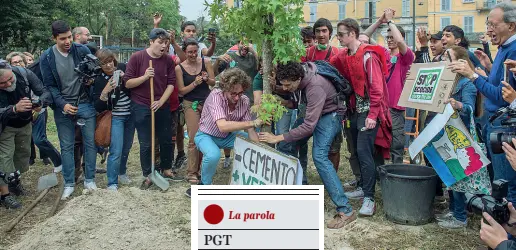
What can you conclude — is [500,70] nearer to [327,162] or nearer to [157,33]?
[327,162]

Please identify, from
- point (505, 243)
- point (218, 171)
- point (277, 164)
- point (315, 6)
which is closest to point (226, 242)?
point (505, 243)

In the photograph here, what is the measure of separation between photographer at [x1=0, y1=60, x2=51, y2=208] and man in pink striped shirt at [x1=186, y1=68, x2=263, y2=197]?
1851 mm

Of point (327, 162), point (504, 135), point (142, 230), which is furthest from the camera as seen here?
point (327, 162)

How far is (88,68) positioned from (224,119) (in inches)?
69.6

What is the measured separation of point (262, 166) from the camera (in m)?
4.20

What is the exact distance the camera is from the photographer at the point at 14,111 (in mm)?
5059

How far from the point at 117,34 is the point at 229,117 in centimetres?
3892

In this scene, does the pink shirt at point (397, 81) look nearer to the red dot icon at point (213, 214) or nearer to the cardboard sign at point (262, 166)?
the cardboard sign at point (262, 166)

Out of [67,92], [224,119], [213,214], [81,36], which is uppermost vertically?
[81,36]

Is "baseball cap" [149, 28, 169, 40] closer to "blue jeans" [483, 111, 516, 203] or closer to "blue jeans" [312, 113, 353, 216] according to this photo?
"blue jeans" [312, 113, 353, 216]

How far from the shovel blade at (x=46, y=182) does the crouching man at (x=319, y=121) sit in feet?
10.4

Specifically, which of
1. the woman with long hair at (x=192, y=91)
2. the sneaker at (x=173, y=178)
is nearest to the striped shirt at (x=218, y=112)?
the woman with long hair at (x=192, y=91)

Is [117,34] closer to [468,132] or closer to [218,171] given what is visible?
[218,171]

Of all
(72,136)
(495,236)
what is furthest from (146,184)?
(495,236)
